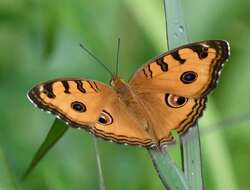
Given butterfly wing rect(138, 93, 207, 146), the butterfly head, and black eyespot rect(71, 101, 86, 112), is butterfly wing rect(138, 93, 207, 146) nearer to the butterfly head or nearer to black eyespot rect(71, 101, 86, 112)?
the butterfly head

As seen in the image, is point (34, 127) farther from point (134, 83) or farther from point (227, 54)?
point (227, 54)

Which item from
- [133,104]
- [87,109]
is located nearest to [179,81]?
[133,104]

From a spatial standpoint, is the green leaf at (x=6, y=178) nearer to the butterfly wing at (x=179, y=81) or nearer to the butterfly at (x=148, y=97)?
the butterfly at (x=148, y=97)

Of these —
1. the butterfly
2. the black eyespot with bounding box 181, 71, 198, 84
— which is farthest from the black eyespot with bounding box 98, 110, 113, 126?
the black eyespot with bounding box 181, 71, 198, 84

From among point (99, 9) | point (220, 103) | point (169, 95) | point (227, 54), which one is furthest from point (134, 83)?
point (99, 9)

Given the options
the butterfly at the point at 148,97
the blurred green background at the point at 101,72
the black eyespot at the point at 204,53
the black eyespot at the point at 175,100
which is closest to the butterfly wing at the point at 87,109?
the butterfly at the point at 148,97

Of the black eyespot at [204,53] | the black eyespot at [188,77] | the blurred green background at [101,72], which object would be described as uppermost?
the black eyespot at [204,53]

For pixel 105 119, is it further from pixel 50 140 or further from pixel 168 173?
pixel 168 173

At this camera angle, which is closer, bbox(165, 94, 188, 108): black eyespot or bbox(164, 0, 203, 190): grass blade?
bbox(164, 0, 203, 190): grass blade
